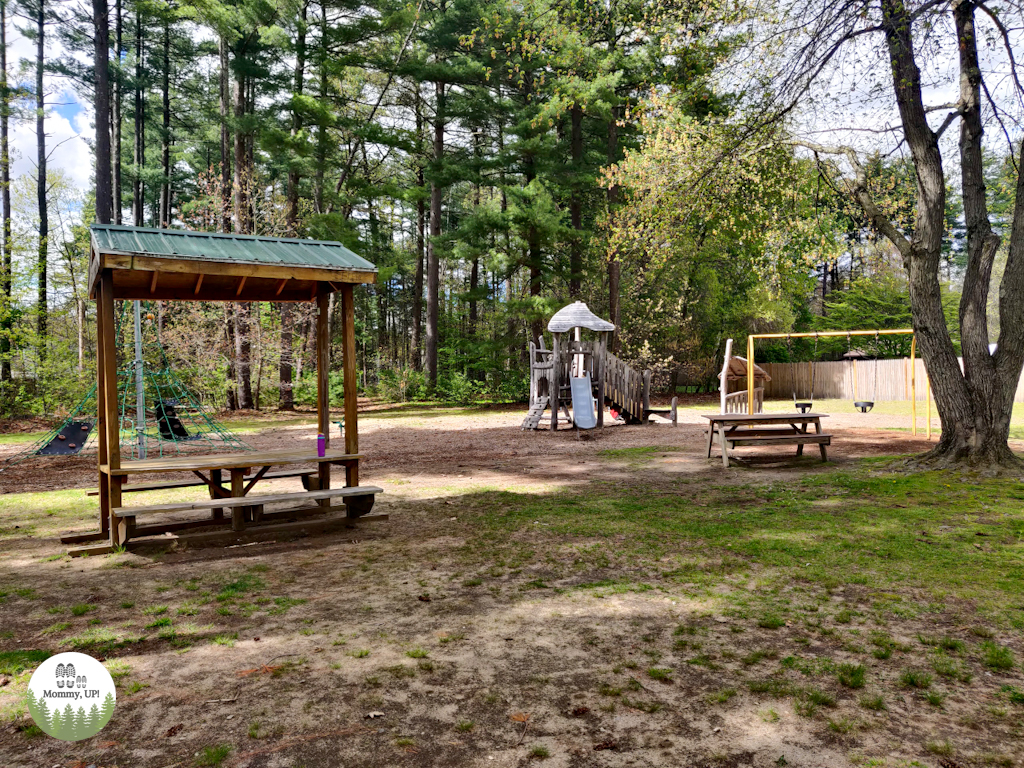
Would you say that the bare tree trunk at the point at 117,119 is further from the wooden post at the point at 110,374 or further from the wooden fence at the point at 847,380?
the wooden fence at the point at 847,380

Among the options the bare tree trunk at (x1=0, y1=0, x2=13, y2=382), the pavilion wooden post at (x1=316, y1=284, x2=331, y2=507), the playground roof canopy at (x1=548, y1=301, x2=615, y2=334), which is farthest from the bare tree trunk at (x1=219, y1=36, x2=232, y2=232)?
the pavilion wooden post at (x1=316, y1=284, x2=331, y2=507)

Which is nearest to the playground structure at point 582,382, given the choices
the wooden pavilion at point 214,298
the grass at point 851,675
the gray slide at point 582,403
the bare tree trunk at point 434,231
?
the gray slide at point 582,403

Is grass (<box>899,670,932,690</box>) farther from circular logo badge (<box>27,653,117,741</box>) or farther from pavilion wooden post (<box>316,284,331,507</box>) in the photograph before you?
pavilion wooden post (<box>316,284,331,507</box>)

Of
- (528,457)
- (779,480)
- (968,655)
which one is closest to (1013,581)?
(968,655)

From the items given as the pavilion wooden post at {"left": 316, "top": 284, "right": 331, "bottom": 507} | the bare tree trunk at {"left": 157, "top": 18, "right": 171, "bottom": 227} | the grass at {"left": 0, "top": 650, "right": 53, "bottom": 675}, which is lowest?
the grass at {"left": 0, "top": 650, "right": 53, "bottom": 675}

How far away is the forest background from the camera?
1020cm

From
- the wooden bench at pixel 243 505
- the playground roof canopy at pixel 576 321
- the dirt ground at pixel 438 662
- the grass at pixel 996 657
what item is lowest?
the dirt ground at pixel 438 662

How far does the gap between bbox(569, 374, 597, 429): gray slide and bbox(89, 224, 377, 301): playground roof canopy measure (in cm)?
913

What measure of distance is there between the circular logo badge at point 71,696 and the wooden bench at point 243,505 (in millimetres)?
1954

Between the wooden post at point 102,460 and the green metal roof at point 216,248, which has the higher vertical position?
the green metal roof at point 216,248

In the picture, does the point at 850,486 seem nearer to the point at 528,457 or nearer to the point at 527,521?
the point at 527,521

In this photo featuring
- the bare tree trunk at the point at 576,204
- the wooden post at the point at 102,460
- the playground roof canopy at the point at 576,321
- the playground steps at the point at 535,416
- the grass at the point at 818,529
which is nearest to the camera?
the grass at the point at 818,529

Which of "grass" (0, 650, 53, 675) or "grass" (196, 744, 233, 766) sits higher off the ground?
"grass" (0, 650, 53, 675)

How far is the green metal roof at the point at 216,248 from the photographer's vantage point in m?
5.40
